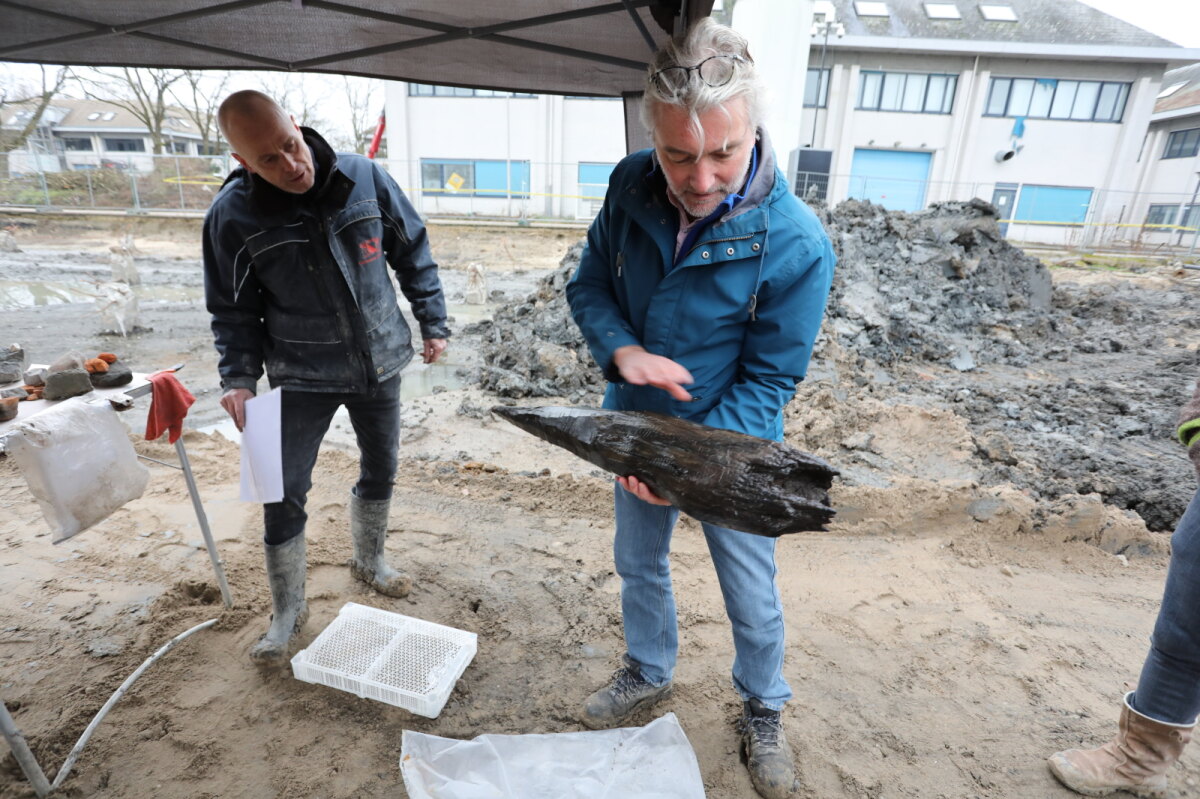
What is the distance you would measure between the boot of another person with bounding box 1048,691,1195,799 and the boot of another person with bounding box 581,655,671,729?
4.37 feet

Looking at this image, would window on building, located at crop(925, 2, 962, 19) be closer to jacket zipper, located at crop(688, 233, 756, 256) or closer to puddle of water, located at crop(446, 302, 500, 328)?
puddle of water, located at crop(446, 302, 500, 328)

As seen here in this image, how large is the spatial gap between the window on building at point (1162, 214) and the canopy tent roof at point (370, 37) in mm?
27467

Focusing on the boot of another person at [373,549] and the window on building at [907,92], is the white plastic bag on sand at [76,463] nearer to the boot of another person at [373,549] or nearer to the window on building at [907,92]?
the boot of another person at [373,549]

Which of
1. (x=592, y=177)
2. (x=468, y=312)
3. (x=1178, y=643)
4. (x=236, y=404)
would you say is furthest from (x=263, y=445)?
(x=592, y=177)

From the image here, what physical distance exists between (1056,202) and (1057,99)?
340 centimetres

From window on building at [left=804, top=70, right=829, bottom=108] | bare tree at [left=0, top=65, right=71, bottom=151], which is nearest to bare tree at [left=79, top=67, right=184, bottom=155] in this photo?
bare tree at [left=0, top=65, right=71, bottom=151]

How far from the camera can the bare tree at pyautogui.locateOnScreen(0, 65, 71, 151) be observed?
66.5ft

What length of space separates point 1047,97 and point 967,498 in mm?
24025

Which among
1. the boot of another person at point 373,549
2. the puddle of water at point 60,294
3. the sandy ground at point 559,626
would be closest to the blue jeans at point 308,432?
the boot of another person at point 373,549

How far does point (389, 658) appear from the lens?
231 centimetres

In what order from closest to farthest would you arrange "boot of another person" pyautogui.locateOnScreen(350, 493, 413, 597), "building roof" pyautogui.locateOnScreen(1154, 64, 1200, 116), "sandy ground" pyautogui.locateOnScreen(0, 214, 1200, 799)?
1. "sandy ground" pyautogui.locateOnScreen(0, 214, 1200, 799)
2. "boot of another person" pyautogui.locateOnScreen(350, 493, 413, 597)
3. "building roof" pyautogui.locateOnScreen(1154, 64, 1200, 116)

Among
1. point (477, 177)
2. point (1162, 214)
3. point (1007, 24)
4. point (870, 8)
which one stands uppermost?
point (870, 8)

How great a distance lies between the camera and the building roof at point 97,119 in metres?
32.2

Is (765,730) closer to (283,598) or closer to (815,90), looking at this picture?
(283,598)
